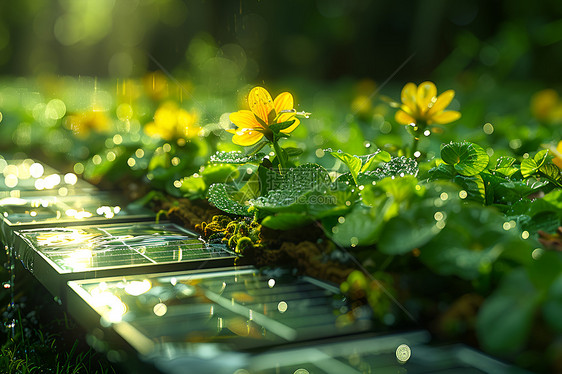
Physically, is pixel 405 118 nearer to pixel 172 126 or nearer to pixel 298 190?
pixel 298 190

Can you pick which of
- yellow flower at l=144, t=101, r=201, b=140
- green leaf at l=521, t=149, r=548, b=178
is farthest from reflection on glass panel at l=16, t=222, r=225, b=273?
green leaf at l=521, t=149, r=548, b=178

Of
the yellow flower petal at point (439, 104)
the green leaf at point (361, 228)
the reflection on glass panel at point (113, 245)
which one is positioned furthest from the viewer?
the yellow flower petal at point (439, 104)

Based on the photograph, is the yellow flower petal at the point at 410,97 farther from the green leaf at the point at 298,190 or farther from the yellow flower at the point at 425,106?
the green leaf at the point at 298,190

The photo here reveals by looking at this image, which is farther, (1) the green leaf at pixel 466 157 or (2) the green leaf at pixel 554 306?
(1) the green leaf at pixel 466 157

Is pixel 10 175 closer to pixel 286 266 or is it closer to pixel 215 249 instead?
pixel 215 249

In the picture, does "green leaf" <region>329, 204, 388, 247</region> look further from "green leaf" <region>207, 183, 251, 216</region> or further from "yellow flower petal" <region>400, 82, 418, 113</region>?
"yellow flower petal" <region>400, 82, 418, 113</region>

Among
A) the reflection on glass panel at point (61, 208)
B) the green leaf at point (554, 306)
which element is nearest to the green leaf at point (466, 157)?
the green leaf at point (554, 306)
